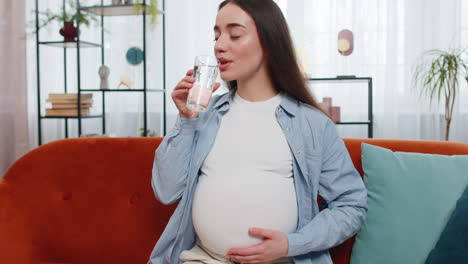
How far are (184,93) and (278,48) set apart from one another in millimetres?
312

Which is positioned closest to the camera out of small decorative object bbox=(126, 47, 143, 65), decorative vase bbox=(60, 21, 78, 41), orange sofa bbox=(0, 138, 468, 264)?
orange sofa bbox=(0, 138, 468, 264)

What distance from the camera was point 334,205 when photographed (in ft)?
4.27

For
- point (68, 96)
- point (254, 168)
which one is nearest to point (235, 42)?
point (254, 168)

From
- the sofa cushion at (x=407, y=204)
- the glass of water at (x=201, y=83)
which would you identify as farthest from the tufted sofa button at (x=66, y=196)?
the sofa cushion at (x=407, y=204)

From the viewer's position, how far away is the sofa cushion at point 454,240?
1.16 meters

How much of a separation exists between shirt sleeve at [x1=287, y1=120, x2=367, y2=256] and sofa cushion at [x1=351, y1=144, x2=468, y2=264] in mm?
54

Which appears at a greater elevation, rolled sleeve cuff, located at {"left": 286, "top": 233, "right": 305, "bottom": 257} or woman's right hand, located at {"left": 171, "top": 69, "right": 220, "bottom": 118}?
woman's right hand, located at {"left": 171, "top": 69, "right": 220, "bottom": 118}

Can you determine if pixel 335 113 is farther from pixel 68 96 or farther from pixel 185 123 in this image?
pixel 185 123

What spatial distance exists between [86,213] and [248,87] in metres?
0.67

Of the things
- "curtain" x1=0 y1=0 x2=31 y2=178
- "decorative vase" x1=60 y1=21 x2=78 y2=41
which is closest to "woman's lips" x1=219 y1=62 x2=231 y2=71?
"decorative vase" x1=60 y1=21 x2=78 y2=41

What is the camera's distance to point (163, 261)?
138cm

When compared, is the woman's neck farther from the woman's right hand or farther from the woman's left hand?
the woman's left hand

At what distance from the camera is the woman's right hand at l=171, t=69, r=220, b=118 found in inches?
49.9

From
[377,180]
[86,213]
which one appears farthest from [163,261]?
[377,180]
